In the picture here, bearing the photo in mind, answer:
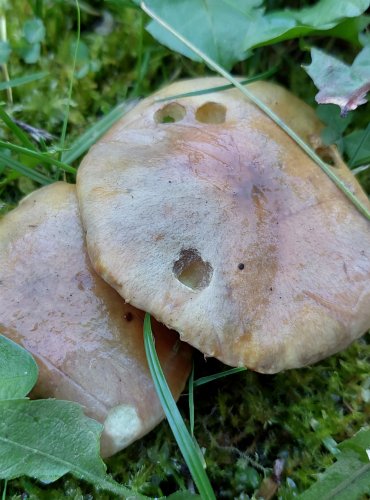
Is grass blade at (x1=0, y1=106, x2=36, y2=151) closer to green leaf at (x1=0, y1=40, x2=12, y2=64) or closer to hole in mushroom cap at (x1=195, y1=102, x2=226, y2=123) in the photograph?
green leaf at (x1=0, y1=40, x2=12, y2=64)

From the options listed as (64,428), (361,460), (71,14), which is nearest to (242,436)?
(361,460)

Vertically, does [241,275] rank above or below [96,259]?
above

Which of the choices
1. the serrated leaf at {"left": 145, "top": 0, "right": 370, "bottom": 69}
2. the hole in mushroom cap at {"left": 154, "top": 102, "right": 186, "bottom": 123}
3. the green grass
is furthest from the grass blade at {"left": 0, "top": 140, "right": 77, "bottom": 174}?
the serrated leaf at {"left": 145, "top": 0, "right": 370, "bottom": 69}

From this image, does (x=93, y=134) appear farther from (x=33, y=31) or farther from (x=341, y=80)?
(x=341, y=80)

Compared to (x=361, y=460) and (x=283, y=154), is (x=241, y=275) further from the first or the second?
(x=361, y=460)

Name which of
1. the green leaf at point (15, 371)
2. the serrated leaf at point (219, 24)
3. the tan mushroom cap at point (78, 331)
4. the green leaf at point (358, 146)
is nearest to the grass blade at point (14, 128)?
the tan mushroom cap at point (78, 331)

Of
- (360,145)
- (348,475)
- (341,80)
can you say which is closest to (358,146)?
(360,145)
